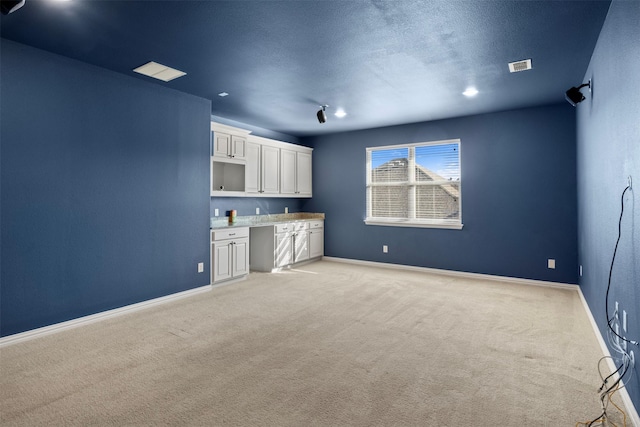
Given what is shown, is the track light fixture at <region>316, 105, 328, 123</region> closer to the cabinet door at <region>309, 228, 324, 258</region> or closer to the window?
the window

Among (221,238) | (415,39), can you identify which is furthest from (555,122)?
(221,238)

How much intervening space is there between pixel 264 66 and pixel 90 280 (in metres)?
2.83

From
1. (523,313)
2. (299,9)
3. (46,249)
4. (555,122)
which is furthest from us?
(555,122)

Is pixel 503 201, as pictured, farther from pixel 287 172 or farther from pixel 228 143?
pixel 228 143

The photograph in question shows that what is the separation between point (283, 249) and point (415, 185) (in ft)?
8.64

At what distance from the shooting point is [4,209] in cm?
293

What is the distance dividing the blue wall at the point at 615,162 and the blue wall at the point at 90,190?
431 centimetres

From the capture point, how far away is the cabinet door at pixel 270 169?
6105mm

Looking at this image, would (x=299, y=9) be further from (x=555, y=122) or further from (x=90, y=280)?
(x=555, y=122)

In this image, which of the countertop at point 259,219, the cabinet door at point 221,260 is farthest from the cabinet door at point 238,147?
the cabinet door at point 221,260

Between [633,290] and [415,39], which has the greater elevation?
[415,39]

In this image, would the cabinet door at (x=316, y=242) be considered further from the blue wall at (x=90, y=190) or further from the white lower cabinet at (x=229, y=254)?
the blue wall at (x=90, y=190)

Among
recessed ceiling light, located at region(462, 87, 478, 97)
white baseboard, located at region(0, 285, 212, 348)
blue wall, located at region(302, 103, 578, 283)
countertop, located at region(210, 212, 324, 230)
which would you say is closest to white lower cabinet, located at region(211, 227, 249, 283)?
countertop, located at region(210, 212, 324, 230)

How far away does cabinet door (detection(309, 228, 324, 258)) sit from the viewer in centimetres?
680
